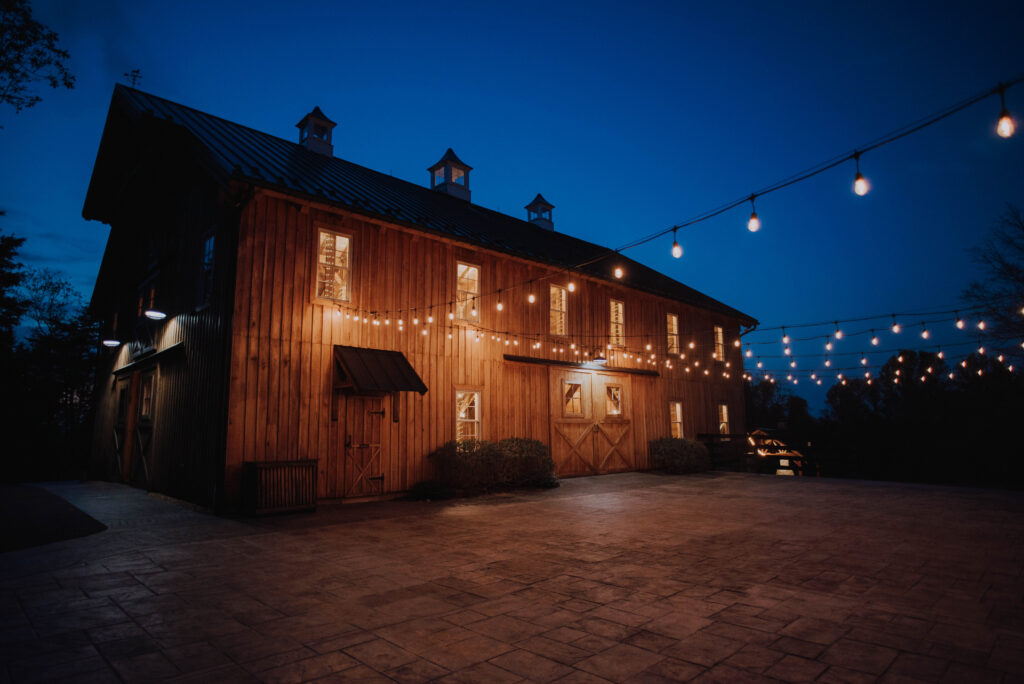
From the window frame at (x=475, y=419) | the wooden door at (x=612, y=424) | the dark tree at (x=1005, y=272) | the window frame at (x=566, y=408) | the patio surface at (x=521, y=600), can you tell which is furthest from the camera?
the dark tree at (x=1005, y=272)

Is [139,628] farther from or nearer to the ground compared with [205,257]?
nearer to the ground

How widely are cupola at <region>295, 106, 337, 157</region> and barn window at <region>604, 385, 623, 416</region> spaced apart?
10608 mm

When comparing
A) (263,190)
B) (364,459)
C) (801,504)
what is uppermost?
(263,190)

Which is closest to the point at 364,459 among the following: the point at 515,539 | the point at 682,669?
the point at 515,539

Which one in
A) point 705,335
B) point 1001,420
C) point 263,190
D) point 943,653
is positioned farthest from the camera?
point 705,335

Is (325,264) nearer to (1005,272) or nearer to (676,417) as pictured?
(676,417)

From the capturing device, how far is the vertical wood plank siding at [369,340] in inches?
344

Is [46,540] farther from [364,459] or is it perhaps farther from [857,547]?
[857,547]

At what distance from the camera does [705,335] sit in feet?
65.4

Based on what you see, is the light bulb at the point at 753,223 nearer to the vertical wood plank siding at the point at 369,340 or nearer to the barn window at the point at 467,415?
the vertical wood plank siding at the point at 369,340

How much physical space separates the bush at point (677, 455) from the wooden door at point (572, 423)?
2.67 m

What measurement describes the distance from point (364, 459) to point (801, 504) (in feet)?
27.3

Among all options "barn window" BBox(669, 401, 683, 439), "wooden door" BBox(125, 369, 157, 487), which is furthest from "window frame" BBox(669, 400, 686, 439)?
"wooden door" BBox(125, 369, 157, 487)

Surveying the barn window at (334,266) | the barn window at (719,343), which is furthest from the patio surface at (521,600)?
the barn window at (719,343)
